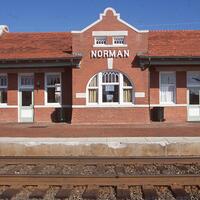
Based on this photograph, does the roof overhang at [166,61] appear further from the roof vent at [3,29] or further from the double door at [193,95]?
the roof vent at [3,29]

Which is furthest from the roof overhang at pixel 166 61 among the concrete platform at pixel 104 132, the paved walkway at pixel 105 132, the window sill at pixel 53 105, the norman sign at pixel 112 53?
the window sill at pixel 53 105

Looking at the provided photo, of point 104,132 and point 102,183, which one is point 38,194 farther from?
point 104,132

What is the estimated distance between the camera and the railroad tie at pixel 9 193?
7.90 meters

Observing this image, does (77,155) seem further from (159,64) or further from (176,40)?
(176,40)

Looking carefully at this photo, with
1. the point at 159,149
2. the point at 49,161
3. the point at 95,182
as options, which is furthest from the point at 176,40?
the point at 95,182

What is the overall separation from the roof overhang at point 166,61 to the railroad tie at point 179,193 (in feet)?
52.6

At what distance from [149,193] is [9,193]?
8.95 feet

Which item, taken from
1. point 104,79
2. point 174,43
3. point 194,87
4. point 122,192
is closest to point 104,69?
point 104,79

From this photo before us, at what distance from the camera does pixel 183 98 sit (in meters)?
24.7

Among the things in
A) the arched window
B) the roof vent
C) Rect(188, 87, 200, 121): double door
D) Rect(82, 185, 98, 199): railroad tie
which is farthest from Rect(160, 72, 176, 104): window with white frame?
Rect(82, 185, 98, 199): railroad tie

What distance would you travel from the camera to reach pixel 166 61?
2414 centimetres

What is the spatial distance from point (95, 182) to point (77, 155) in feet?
13.7

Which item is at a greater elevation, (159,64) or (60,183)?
(159,64)

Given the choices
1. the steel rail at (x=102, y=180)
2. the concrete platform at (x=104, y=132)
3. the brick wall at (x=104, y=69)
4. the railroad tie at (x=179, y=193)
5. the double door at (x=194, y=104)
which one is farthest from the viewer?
the double door at (x=194, y=104)
